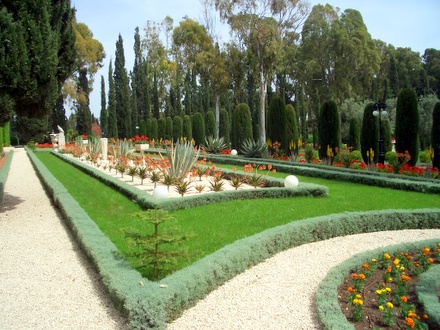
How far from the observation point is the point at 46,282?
394 centimetres

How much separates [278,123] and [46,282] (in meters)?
14.3

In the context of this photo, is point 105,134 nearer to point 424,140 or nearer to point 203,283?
point 424,140

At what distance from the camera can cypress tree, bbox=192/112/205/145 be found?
1016 inches

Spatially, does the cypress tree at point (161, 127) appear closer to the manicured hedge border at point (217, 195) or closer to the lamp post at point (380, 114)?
the lamp post at point (380, 114)

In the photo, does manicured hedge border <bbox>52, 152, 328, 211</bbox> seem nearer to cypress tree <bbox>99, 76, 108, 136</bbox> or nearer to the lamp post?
the lamp post

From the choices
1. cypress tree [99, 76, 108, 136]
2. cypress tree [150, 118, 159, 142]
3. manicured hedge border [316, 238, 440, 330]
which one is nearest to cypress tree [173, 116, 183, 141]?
cypress tree [150, 118, 159, 142]

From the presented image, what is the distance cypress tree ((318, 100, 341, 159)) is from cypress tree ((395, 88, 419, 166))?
2568 mm

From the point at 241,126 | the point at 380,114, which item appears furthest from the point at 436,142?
the point at 241,126

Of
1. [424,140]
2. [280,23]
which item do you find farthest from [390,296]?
[280,23]

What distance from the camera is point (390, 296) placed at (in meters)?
3.47

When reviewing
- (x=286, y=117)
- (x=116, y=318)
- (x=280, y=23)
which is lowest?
(x=116, y=318)

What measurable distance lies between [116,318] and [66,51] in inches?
236

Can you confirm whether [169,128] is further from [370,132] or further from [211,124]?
[370,132]

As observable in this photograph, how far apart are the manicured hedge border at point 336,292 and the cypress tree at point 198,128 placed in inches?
849
